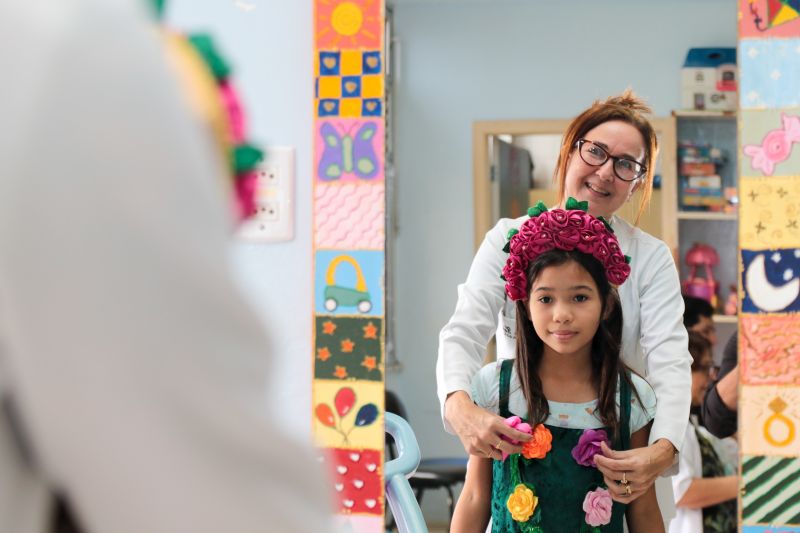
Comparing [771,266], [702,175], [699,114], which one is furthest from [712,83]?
[771,266]

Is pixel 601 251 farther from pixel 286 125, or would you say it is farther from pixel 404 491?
pixel 286 125

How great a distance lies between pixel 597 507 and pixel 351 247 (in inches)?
33.0

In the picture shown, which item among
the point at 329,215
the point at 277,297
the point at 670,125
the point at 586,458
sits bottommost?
the point at 586,458

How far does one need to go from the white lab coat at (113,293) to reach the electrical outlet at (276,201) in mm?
1738

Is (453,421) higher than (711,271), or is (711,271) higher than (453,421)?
(711,271)

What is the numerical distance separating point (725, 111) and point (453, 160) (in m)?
0.53

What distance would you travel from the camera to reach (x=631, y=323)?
5.18ft

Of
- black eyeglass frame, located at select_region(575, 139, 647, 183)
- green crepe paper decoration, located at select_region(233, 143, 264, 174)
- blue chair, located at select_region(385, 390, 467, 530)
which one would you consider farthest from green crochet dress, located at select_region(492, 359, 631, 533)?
green crepe paper decoration, located at select_region(233, 143, 264, 174)

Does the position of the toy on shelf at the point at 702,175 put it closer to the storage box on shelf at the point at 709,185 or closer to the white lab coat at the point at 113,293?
the storage box on shelf at the point at 709,185

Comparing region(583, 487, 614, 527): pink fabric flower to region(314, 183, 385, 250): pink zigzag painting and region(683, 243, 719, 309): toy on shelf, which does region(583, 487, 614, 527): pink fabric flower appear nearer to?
region(683, 243, 719, 309): toy on shelf

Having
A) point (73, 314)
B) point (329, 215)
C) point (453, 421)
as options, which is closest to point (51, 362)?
point (73, 314)

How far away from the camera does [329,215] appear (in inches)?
82.8

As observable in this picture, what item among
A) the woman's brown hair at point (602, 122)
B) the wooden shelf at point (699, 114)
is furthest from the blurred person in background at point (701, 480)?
the woman's brown hair at point (602, 122)

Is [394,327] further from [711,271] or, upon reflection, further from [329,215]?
[711,271]
